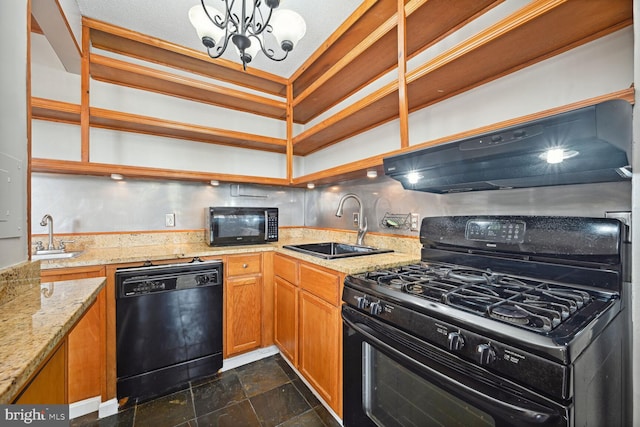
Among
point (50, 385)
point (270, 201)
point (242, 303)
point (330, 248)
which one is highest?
point (270, 201)

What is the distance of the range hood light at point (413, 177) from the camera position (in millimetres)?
1413

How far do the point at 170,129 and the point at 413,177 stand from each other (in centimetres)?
189

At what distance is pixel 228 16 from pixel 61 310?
135 cm

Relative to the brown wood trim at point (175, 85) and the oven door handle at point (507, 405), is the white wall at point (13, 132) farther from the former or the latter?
the oven door handle at point (507, 405)

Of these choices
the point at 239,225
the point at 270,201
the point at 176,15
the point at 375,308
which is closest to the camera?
the point at 375,308

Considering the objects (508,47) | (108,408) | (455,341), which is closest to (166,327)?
(108,408)

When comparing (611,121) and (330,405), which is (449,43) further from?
(330,405)

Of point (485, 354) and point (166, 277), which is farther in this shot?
point (166, 277)

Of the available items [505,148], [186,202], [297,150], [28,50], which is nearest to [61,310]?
[28,50]

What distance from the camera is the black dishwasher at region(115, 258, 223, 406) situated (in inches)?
66.1

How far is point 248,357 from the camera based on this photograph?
2152 mm

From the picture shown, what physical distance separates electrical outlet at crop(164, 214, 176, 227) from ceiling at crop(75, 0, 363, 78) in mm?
1420

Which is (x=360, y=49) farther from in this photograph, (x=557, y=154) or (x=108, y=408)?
(x=108, y=408)

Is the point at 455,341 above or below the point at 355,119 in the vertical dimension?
below
